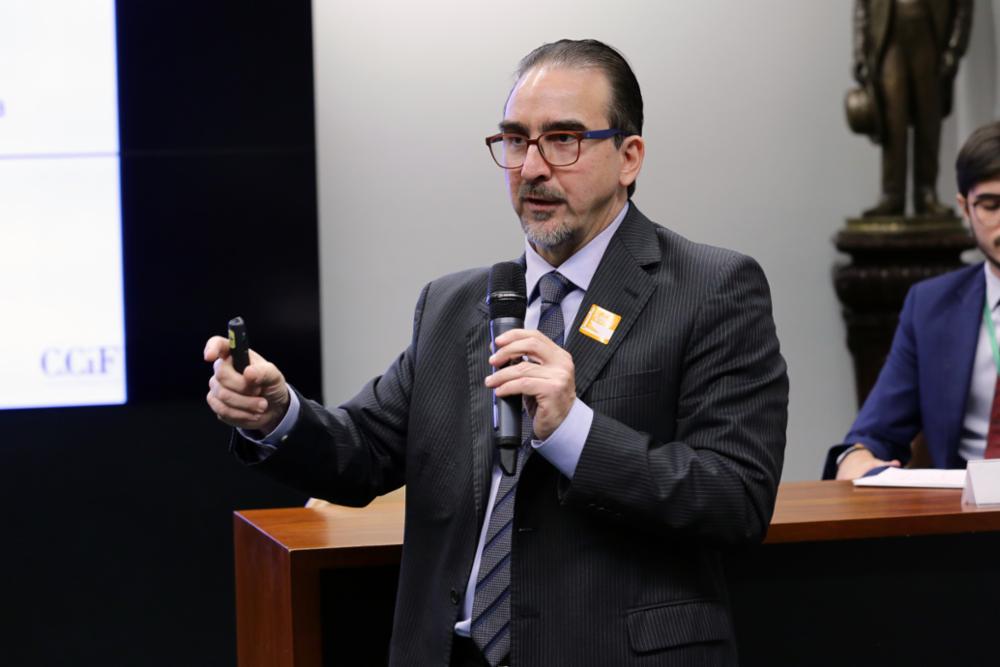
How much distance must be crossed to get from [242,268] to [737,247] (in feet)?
6.42

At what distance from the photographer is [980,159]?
114 inches

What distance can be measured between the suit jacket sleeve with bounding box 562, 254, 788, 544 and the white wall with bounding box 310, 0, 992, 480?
3.01 meters

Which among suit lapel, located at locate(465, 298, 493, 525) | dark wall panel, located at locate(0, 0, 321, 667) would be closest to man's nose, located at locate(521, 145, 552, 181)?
suit lapel, located at locate(465, 298, 493, 525)

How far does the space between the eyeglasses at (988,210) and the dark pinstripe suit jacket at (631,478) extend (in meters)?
1.34

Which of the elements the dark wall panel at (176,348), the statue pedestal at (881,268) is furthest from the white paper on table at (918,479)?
the statue pedestal at (881,268)

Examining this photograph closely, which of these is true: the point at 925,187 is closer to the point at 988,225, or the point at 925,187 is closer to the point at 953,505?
the point at 988,225

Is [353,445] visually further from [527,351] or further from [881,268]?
[881,268]

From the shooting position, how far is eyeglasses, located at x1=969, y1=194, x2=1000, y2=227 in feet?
9.43

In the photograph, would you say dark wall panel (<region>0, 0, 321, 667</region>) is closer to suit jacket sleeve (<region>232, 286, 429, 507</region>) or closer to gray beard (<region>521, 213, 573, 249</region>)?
suit jacket sleeve (<region>232, 286, 429, 507</region>)

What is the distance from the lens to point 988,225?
2885 millimetres

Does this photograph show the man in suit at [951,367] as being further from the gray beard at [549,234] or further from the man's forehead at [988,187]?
the gray beard at [549,234]

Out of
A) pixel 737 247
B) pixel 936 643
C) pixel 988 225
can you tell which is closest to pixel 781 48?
pixel 737 247

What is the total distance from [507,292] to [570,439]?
0.71 ft

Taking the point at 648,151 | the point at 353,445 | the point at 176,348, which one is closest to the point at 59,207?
the point at 176,348
